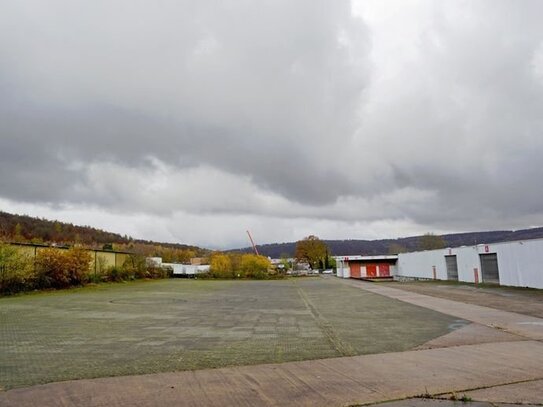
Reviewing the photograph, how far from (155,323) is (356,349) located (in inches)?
292

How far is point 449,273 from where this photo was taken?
4803 cm

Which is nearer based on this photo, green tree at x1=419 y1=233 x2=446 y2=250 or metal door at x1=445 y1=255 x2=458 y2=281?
metal door at x1=445 y1=255 x2=458 y2=281

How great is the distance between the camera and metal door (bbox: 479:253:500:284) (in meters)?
36.6

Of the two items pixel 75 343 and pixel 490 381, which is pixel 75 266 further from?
pixel 490 381

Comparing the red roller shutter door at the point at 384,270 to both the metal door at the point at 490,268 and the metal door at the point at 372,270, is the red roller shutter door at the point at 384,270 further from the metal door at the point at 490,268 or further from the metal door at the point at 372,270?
the metal door at the point at 490,268

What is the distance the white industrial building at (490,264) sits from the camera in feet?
101

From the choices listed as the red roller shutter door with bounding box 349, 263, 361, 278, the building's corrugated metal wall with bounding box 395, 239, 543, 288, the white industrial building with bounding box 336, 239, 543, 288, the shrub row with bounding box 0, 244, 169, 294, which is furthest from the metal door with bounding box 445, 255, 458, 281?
the shrub row with bounding box 0, 244, 169, 294

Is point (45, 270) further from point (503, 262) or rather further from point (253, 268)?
point (253, 268)

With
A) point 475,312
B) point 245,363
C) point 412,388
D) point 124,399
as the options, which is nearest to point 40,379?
point 124,399

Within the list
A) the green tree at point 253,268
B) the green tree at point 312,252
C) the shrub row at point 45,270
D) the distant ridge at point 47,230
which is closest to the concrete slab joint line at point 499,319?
the shrub row at point 45,270

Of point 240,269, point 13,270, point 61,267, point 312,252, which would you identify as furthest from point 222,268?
point 312,252

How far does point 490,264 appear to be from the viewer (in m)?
37.7

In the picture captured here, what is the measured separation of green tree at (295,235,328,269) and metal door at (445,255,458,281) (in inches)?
3099

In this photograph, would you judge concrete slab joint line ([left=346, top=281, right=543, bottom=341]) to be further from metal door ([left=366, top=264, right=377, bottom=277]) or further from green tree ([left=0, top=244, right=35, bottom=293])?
metal door ([left=366, top=264, right=377, bottom=277])
